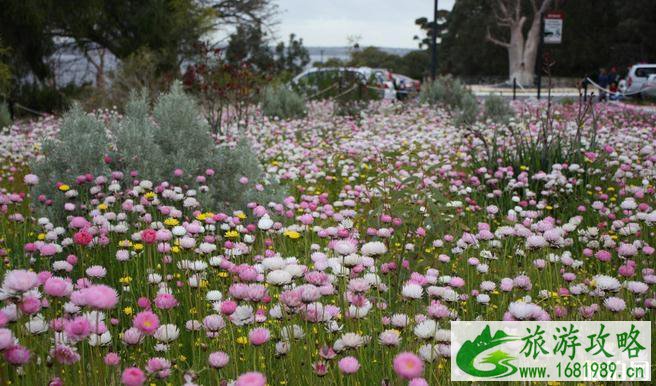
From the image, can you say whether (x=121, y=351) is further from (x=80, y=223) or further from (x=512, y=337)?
(x=512, y=337)

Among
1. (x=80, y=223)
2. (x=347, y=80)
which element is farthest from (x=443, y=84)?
(x=80, y=223)

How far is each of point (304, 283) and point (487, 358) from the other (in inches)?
35.5

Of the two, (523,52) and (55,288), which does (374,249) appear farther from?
(523,52)

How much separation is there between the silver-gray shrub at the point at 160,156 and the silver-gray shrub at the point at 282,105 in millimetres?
8562

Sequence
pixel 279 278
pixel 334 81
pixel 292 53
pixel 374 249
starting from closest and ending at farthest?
pixel 279 278, pixel 374 249, pixel 334 81, pixel 292 53

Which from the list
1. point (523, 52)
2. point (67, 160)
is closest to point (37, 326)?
point (67, 160)

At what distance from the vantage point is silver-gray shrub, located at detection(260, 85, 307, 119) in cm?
1446

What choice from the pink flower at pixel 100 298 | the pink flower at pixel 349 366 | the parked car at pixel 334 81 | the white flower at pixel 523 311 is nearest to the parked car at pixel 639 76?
the parked car at pixel 334 81

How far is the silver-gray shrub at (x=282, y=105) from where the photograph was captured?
14461 millimetres

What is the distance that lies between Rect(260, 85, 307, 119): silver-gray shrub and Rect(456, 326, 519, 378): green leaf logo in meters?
12.3

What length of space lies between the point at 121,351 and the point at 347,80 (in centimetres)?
1478

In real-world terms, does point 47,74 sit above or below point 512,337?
above

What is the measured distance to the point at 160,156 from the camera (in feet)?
17.0

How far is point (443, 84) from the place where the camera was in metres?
16.5
